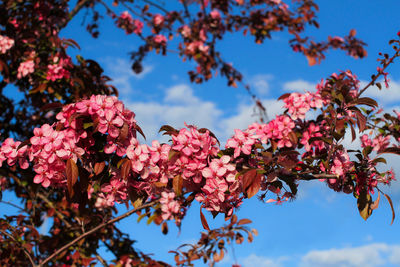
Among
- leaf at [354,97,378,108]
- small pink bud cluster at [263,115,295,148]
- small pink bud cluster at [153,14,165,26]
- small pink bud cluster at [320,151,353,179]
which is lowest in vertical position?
small pink bud cluster at [320,151,353,179]

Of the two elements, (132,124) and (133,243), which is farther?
(133,243)

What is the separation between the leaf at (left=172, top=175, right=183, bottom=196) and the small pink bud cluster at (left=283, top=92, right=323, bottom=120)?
86 cm

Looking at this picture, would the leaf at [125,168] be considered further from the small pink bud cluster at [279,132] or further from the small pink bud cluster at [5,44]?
the small pink bud cluster at [5,44]

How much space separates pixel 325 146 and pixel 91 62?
2.29m

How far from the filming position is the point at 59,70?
145 inches

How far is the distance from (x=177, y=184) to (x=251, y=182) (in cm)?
31

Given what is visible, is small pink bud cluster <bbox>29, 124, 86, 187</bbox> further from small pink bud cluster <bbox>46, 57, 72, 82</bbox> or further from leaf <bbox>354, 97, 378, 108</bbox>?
small pink bud cluster <bbox>46, 57, 72, 82</bbox>

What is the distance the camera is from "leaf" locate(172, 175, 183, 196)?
1.61m

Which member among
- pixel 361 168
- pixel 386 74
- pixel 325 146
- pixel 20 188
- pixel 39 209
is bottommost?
pixel 361 168

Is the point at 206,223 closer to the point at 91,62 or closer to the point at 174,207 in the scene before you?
the point at 174,207


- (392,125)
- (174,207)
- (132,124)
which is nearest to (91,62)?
(132,124)

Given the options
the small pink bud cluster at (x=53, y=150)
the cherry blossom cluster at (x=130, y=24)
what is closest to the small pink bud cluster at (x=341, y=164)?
the small pink bud cluster at (x=53, y=150)

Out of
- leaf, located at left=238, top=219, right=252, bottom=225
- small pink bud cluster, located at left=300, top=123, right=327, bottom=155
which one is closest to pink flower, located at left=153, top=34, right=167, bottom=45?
small pink bud cluster, located at left=300, top=123, right=327, bottom=155

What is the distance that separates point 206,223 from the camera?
180 centimetres
